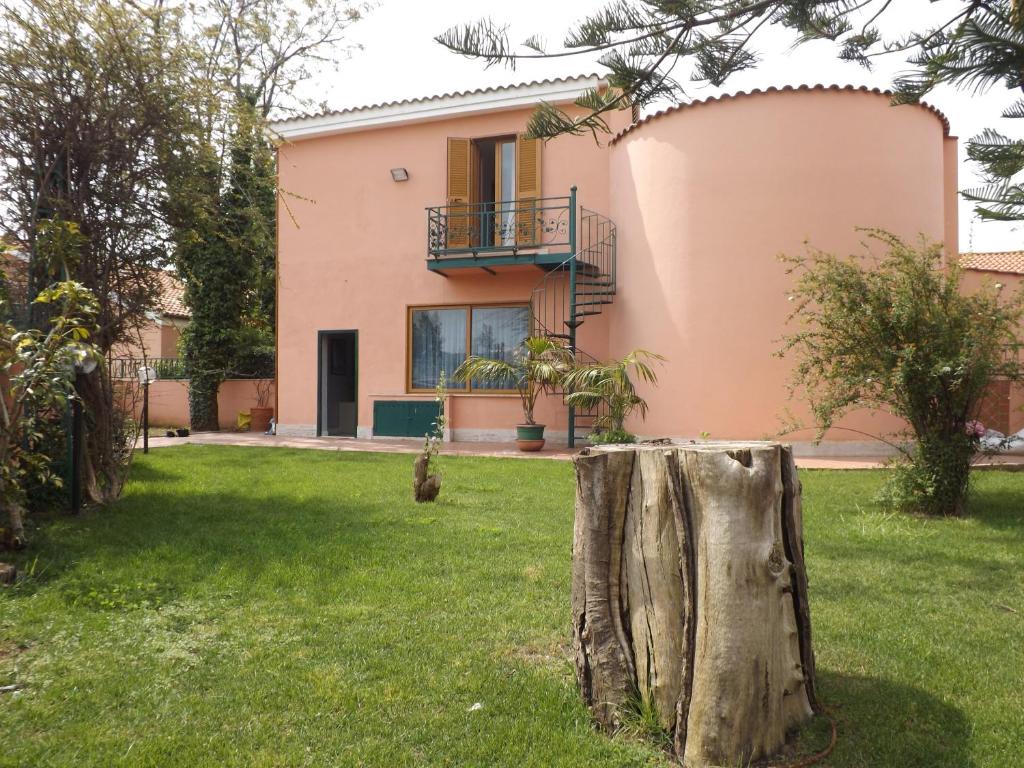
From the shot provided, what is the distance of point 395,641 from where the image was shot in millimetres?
3197

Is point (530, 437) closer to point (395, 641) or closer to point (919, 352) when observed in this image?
point (919, 352)

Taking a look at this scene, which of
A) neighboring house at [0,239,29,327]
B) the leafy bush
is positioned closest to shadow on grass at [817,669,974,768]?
the leafy bush

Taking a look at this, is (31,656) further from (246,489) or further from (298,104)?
(298,104)

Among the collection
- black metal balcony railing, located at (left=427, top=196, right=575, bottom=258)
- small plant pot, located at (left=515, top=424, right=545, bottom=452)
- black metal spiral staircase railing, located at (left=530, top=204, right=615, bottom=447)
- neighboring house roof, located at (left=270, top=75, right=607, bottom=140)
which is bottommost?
small plant pot, located at (left=515, top=424, right=545, bottom=452)

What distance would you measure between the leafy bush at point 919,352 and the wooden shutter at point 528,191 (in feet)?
22.7

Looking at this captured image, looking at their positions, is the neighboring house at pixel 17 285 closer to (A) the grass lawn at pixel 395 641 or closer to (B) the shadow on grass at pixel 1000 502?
(A) the grass lawn at pixel 395 641

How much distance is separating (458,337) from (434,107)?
404cm

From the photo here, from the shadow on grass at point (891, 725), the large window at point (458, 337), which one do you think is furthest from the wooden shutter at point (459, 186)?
the shadow on grass at point (891, 725)

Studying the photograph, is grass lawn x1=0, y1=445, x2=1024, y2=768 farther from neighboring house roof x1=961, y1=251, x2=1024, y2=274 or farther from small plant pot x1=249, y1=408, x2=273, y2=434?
neighboring house roof x1=961, y1=251, x2=1024, y2=274

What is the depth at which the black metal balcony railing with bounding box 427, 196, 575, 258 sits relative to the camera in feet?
40.1

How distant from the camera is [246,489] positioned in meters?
6.96

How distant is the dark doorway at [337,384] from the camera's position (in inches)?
558

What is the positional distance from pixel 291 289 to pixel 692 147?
26.0 ft

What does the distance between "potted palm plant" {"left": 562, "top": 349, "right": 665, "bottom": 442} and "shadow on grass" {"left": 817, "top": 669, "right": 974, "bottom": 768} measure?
6.99 m
